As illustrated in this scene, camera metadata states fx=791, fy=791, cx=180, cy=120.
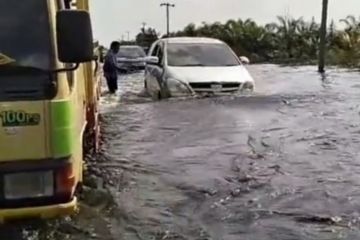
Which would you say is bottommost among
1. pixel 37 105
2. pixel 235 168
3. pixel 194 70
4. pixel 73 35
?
pixel 235 168

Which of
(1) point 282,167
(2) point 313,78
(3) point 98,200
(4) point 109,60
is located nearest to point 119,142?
(1) point 282,167

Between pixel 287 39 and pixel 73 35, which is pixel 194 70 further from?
pixel 287 39

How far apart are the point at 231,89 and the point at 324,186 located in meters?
7.25

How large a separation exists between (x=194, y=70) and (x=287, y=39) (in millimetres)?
27653

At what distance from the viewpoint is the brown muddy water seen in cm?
663

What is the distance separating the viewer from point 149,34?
186 ft

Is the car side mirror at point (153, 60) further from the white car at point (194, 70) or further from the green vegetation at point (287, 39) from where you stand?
the green vegetation at point (287, 39)

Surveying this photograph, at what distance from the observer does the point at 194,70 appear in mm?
15508

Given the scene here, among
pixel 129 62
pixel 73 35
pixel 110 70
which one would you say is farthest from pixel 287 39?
pixel 73 35

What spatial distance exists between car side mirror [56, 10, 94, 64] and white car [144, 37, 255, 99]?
1012 centimetres

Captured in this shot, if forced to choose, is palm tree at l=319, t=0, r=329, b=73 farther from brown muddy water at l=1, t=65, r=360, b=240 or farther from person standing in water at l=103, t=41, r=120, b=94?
brown muddy water at l=1, t=65, r=360, b=240

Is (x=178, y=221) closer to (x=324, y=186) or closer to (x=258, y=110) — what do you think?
(x=324, y=186)

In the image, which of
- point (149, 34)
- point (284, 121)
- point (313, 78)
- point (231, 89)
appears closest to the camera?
point (284, 121)

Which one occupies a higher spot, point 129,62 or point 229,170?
point 229,170
